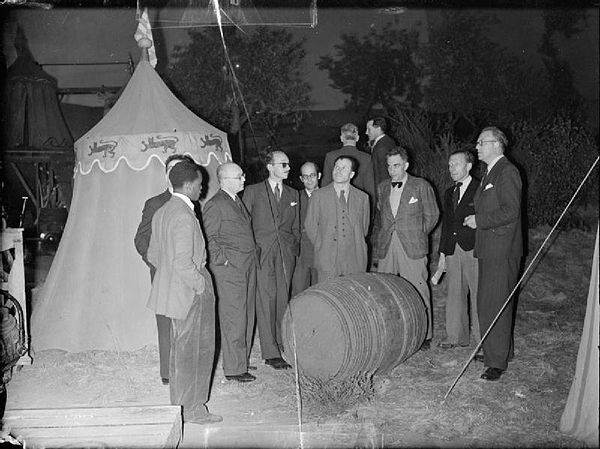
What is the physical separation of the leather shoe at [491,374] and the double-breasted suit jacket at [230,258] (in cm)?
236

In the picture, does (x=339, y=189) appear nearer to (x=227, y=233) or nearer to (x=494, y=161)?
(x=227, y=233)

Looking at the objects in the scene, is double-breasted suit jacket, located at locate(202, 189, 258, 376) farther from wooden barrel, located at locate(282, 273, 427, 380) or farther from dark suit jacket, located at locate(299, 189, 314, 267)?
dark suit jacket, located at locate(299, 189, 314, 267)

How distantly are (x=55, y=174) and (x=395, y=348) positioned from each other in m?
16.2

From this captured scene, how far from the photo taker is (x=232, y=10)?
233 inches

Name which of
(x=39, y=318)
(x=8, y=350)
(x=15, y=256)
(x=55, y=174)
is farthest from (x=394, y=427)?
(x=55, y=174)

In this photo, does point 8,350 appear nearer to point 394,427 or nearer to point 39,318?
point 39,318

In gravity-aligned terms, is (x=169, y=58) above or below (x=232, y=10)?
above

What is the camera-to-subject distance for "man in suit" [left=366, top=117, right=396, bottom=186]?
7672 mm

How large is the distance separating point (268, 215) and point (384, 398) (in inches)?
85.6

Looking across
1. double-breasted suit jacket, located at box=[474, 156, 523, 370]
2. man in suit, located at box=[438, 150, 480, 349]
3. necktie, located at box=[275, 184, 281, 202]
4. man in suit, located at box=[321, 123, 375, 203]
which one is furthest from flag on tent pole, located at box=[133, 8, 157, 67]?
double-breasted suit jacket, located at box=[474, 156, 523, 370]

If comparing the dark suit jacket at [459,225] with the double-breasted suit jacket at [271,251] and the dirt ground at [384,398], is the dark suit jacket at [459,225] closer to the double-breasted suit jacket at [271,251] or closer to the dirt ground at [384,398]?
the dirt ground at [384,398]

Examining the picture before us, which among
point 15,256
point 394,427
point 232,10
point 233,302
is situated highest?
point 232,10

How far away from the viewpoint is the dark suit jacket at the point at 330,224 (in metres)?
6.45

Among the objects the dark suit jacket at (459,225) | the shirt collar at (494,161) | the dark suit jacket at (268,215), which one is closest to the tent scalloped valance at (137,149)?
the dark suit jacket at (268,215)
